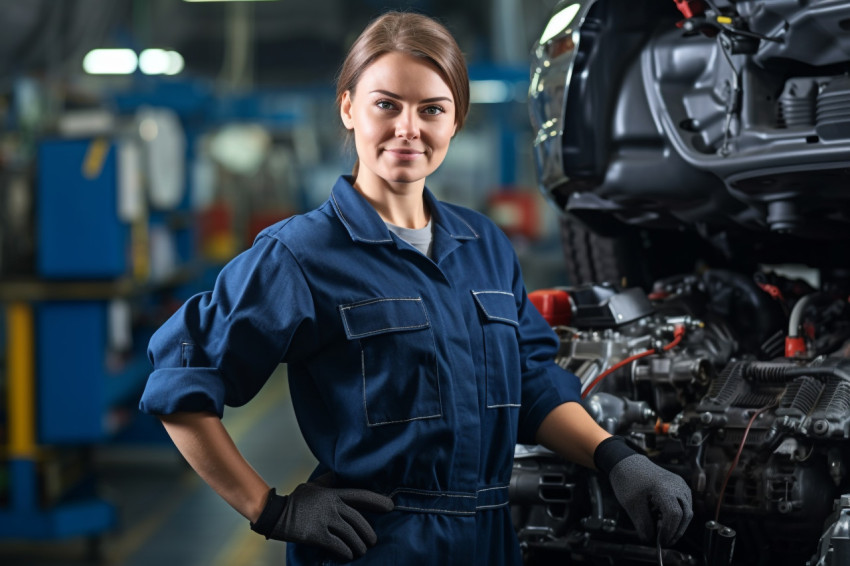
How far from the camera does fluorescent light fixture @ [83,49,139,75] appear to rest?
12.4 meters

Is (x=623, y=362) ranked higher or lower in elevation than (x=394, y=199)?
lower

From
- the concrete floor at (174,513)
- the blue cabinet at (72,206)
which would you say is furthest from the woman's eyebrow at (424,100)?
the blue cabinet at (72,206)

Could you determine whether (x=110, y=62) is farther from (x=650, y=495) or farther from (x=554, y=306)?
(x=650, y=495)

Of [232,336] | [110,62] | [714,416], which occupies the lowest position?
[714,416]

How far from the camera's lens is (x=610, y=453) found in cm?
204

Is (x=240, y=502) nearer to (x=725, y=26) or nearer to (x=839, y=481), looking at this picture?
(x=839, y=481)

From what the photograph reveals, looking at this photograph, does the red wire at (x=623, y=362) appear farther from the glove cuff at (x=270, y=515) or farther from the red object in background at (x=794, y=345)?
the glove cuff at (x=270, y=515)

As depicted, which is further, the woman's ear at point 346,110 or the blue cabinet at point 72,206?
the blue cabinet at point 72,206

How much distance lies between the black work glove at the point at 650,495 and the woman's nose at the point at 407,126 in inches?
29.0

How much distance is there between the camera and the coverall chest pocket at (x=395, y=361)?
1.88m

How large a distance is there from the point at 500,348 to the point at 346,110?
557mm

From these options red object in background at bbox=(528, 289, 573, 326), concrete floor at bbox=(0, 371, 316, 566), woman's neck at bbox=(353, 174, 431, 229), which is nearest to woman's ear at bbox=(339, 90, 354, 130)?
woman's neck at bbox=(353, 174, 431, 229)

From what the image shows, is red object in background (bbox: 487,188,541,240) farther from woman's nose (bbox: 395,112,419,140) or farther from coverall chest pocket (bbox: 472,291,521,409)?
woman's nose (bbox: 395,112,419,140)

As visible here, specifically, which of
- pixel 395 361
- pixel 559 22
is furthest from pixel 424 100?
pixel 559 22
